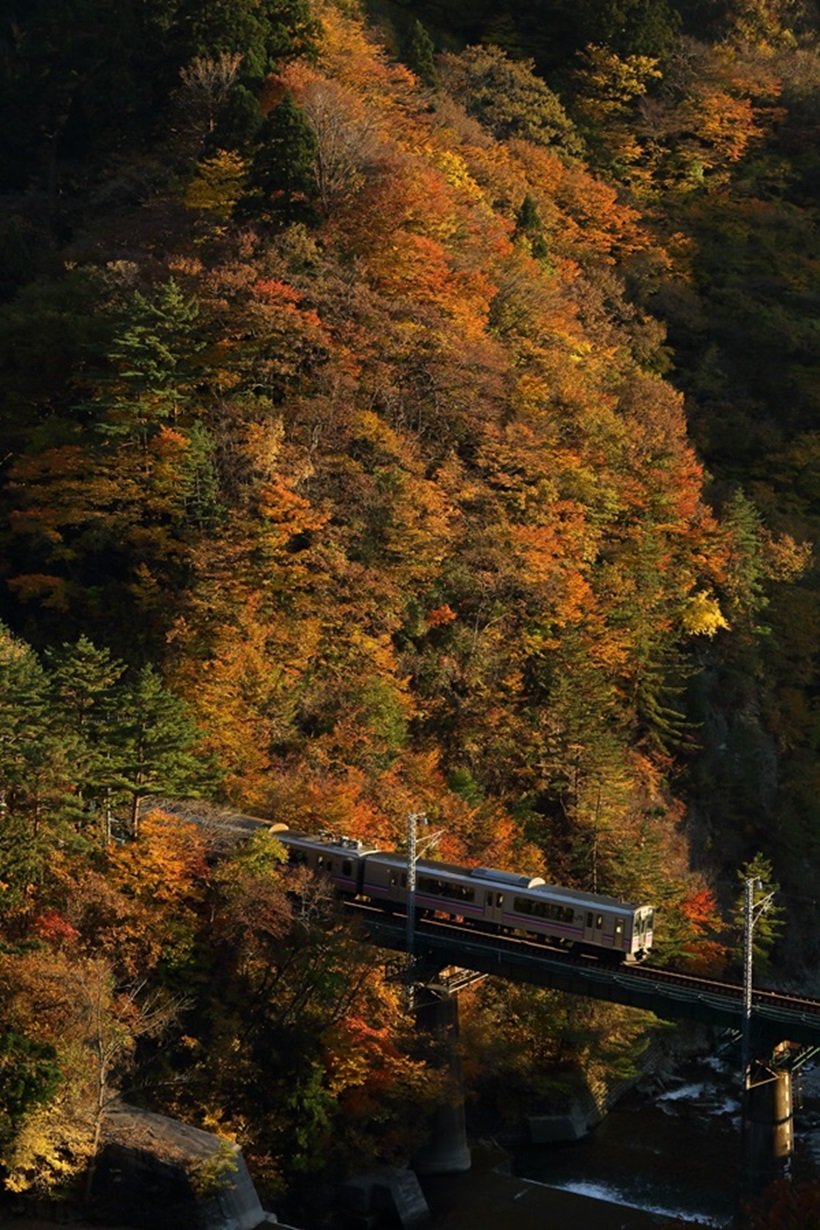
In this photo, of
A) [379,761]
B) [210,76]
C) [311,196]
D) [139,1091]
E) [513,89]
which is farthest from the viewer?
[513,89]

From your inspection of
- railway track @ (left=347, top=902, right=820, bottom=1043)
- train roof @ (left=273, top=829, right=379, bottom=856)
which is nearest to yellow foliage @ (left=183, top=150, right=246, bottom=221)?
train roof @ (left=273, top=829, right=379, bottom=856)

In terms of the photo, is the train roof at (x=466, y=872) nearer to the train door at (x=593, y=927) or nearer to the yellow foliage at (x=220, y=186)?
the train door at (x=593, y=927)

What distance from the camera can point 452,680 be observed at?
53.2 meters

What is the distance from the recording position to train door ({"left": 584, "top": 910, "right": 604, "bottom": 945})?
40562mm

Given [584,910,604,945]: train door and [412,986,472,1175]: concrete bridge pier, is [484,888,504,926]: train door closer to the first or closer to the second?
[412,986,472,1175]: concrete bridge pier

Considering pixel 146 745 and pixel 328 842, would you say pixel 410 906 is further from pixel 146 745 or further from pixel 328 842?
pixel 146 745

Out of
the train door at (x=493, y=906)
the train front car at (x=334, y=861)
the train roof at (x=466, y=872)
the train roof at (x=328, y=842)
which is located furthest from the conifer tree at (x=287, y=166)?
the train door at (x=493, y=906)

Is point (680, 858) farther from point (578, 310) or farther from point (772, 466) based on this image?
point (578, 310)

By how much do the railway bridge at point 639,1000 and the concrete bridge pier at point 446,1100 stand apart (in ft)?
0.08

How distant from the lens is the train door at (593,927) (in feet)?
133

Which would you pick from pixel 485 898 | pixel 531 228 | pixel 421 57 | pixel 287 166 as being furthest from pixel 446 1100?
pixel 421 57

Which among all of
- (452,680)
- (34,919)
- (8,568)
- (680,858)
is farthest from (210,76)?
(34,919)

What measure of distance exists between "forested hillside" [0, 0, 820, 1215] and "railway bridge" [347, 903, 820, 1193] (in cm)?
123

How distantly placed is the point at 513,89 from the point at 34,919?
56044 mm
